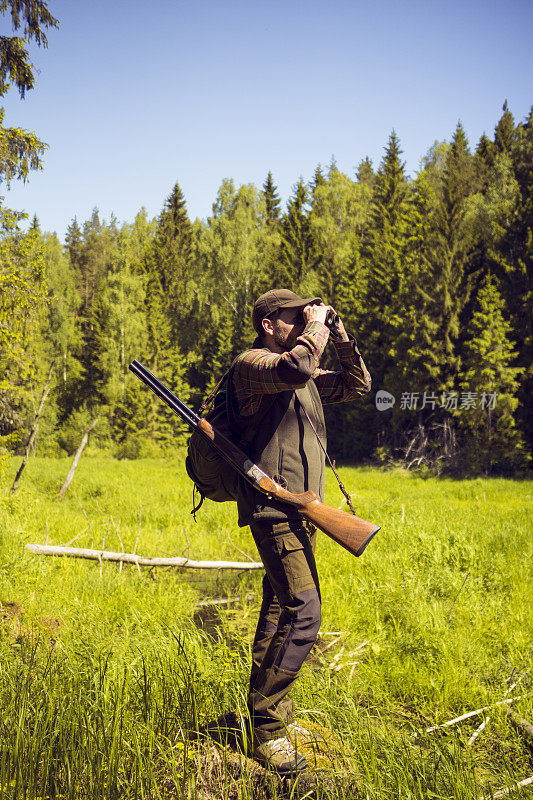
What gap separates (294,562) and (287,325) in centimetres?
124

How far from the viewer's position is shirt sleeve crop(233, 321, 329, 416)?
8.23 feet

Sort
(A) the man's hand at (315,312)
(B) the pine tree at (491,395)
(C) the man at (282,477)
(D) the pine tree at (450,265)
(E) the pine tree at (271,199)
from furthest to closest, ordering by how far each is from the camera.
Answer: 1. (E) the pine tree at (271,199)
2. (D) the pine tree at (450,265)
3. (B) the pine tree at (491,395)
4. (A) the man's hand at (315,312)
5. (C) the man at (282,477)

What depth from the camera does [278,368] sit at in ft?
8.36

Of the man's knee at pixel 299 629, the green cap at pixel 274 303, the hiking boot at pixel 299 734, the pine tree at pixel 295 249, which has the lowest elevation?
the hiking boot at pixel 299 734

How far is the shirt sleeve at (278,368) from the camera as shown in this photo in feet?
8.23

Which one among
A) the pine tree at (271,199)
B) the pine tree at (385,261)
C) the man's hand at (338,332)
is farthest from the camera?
the pine tree at (271,199)

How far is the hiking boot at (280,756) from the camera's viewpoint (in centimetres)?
260

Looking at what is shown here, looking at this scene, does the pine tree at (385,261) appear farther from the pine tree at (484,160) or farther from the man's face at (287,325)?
the man's face at (287,325)

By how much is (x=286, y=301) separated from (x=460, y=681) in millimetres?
3680

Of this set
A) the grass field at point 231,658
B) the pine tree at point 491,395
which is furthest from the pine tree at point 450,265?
the grass field at point 231,658

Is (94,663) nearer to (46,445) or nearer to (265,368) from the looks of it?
(265,368)

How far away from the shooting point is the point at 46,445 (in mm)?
33625

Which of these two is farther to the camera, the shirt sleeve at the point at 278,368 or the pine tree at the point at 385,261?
the pine tree at the point at 385,261

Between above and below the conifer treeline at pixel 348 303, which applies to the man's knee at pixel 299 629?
below
